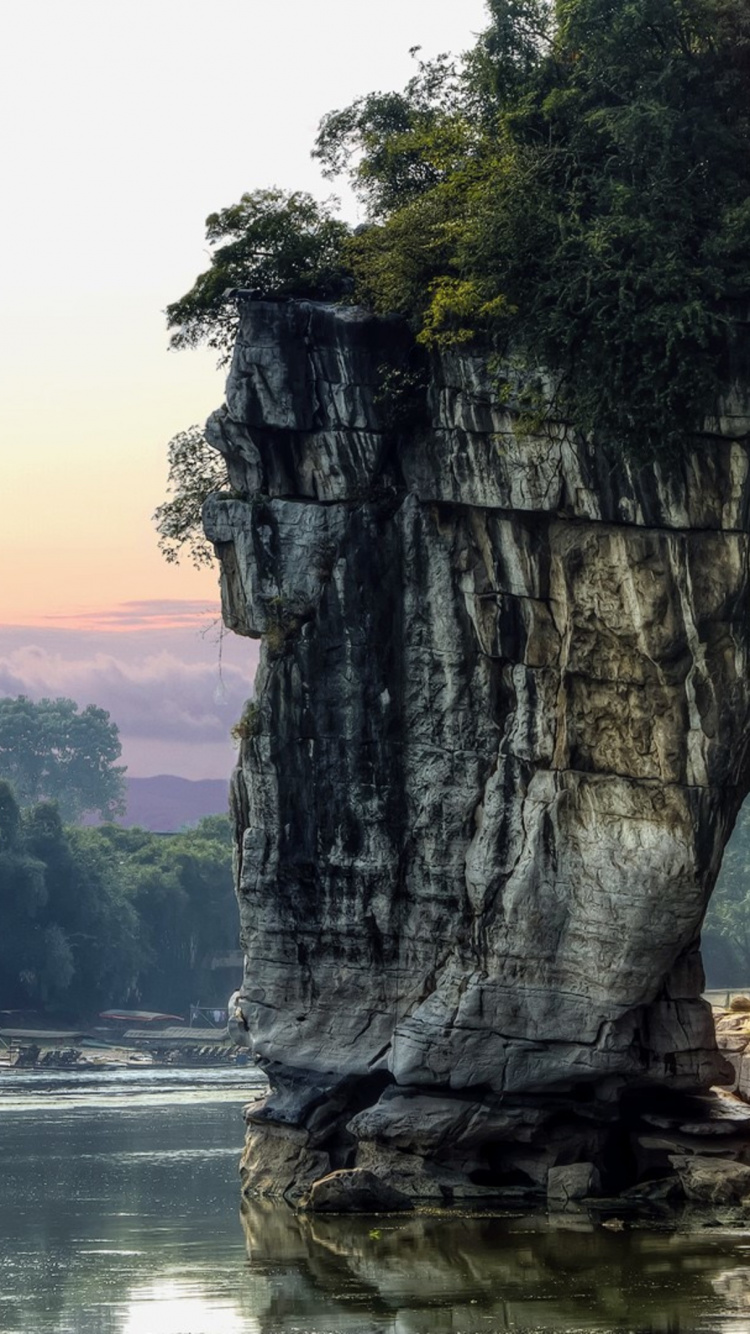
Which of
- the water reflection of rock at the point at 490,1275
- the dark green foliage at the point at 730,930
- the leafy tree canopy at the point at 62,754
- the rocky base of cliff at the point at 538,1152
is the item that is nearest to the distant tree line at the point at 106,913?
the dark green foliage at the point at 730,930

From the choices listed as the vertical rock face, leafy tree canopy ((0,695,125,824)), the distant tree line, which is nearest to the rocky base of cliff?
the vertical rock face

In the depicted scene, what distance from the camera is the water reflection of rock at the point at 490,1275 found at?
20375 millimetres

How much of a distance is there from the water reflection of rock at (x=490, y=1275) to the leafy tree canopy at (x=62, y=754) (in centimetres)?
10117

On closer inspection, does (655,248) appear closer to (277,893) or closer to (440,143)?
(440,143)

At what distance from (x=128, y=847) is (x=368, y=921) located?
6348 centimetres

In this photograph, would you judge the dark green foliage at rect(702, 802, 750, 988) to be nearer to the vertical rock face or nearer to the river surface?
the river surface

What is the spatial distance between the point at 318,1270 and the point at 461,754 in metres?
8.22

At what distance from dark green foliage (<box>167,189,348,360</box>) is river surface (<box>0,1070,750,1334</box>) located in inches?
542

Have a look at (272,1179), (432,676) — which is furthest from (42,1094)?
(432,676)

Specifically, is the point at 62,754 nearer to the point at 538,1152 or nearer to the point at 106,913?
the point at 106,913

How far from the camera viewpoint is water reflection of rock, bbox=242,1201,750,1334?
A: 2038 cm

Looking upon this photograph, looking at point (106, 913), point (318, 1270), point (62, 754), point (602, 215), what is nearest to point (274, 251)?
point (602, 215)

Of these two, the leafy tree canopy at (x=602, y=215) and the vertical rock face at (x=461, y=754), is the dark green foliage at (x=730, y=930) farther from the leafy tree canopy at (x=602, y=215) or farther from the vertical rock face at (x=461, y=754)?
the leafy tree canopy at (x=602, y=215)

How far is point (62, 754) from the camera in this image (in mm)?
131750
